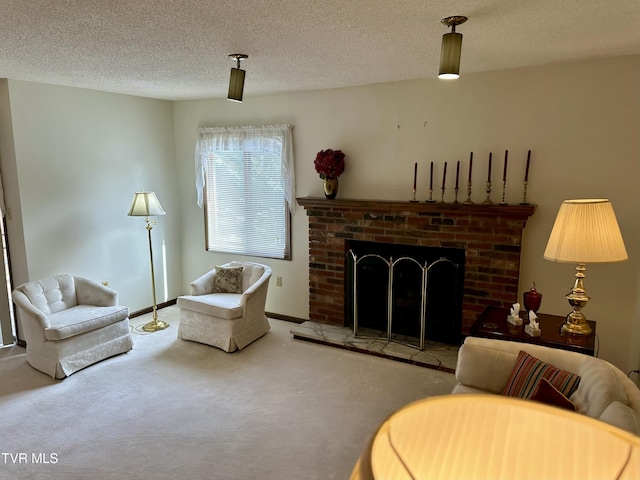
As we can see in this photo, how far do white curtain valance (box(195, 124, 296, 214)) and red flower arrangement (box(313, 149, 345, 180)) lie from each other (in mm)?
469

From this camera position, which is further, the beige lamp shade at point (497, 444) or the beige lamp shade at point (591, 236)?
the beige lamp shade at point (591, 236)

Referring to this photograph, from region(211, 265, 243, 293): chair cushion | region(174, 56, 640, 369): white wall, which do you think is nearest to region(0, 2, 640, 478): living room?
region(174, 56, 640, 369): white wall

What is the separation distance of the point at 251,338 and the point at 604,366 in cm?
302

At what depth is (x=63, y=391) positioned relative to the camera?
3.32 metres

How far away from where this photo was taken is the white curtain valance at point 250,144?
15.0 ft

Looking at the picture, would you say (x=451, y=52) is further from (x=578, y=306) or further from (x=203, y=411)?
(x=203, y=411)

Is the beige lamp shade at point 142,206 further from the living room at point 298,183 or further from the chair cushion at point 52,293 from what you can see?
the chair cushion at point 52,293

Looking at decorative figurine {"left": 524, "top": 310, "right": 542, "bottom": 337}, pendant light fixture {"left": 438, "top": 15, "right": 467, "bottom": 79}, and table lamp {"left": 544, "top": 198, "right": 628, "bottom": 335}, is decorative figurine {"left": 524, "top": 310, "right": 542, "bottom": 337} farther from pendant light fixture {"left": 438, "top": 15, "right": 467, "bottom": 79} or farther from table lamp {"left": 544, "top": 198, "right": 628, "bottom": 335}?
pendant light fixture {"left": 438, "top": 15, "right": 467, "bottom": 79}

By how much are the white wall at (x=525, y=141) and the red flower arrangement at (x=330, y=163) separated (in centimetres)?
14

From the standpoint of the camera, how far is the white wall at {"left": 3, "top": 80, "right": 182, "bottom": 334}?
3924 millimetres

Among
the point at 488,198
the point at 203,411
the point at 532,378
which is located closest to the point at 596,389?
the point at 532,378

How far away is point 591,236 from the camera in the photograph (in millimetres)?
2398

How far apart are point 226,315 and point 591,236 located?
9.66 ft

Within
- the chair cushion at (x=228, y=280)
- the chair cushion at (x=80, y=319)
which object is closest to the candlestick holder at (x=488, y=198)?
the chair cushion at (x=228, y=280)
